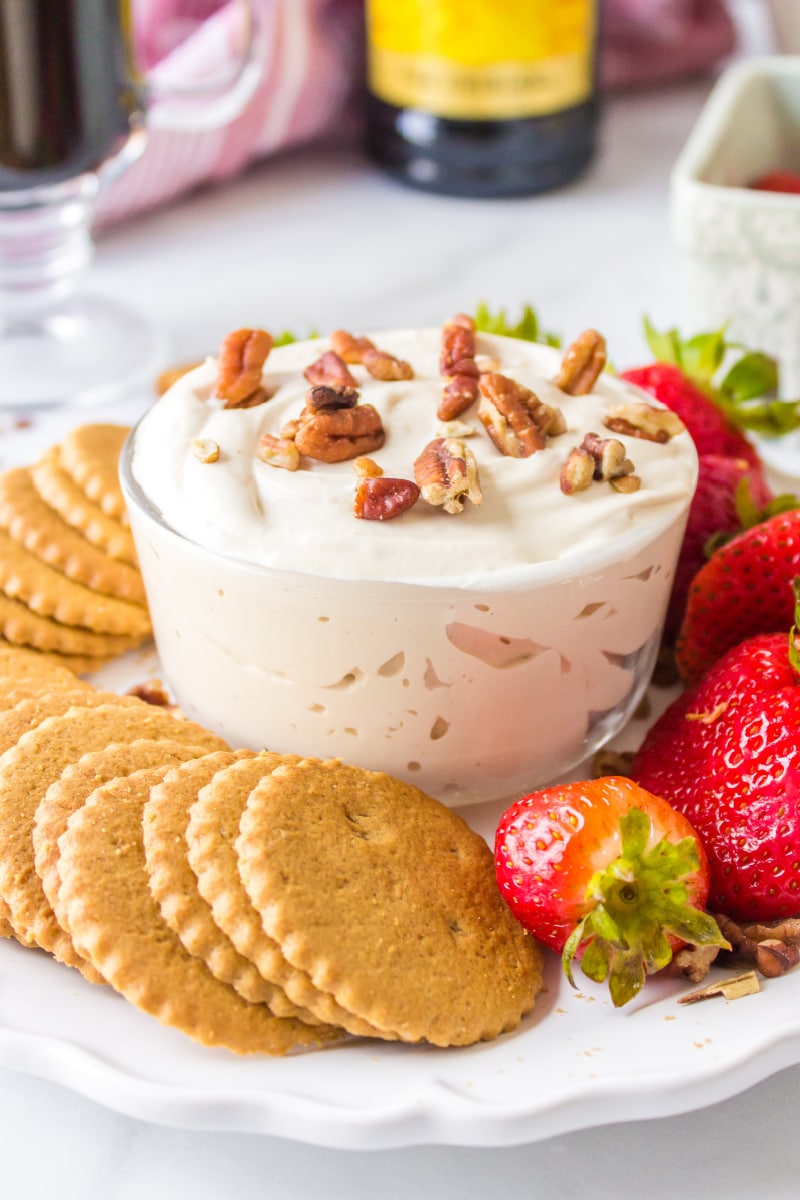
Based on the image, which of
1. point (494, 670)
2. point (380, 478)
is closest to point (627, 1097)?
point (494, 670)

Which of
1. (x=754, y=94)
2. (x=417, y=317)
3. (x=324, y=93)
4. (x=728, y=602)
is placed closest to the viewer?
(x=728, y=602)

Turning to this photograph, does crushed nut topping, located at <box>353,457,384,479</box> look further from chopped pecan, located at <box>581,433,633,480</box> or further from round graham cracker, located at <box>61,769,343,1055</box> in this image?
round graham cracker, located at <box>61,769,343,1055</box>

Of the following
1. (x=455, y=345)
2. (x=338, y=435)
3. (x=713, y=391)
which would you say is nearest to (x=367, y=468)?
(x=338, y=435)

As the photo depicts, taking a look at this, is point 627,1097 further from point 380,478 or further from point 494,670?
point 380,478

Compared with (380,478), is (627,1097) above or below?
below

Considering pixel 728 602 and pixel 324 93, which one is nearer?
pixel 728 602

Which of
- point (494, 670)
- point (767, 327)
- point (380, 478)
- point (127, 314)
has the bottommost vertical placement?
point (127, 314)

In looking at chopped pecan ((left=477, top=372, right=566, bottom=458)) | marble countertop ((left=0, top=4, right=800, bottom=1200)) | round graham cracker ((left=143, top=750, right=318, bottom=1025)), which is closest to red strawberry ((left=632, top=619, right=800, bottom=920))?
chopped pecan ((left=477, top=372, right=566, bottom=458))

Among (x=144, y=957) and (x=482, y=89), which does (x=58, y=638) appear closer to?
(x=144, y=957)
